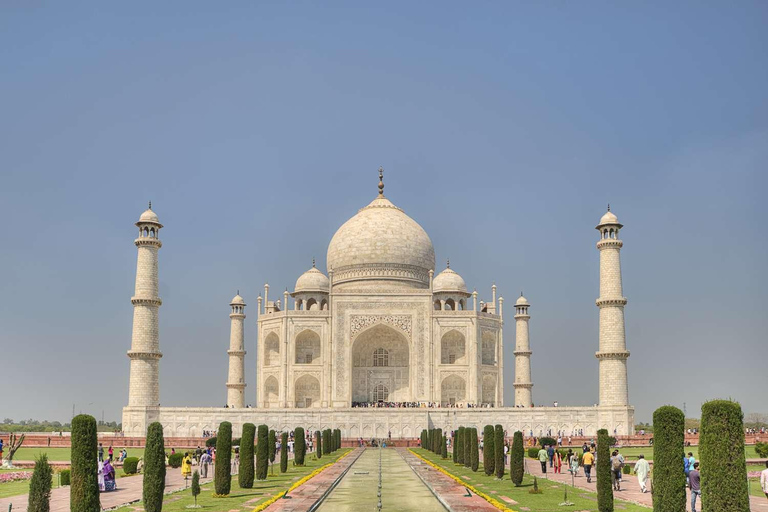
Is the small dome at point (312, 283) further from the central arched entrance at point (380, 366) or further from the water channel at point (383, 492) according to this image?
the water channel at point (383, 492)

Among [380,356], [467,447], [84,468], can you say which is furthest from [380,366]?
[84,468]

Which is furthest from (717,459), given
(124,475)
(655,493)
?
(124,475)

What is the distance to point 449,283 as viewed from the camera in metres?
45.5

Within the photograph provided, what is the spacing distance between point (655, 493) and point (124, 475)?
1426 centimetres

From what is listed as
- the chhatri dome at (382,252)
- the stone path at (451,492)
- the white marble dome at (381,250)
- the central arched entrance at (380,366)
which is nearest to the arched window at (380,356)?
the central arched entrance at (380,366)

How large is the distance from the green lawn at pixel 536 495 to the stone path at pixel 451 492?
0.44 m

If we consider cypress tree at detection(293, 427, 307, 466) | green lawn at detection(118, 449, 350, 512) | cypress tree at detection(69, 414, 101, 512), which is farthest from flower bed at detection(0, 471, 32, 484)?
cypress tree at detection(69, 414, 101, 512)

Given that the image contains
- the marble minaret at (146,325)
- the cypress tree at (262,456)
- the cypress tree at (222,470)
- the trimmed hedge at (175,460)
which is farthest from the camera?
the marble minaret at (146,325)

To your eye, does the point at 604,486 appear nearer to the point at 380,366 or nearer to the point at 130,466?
the point at 130,466

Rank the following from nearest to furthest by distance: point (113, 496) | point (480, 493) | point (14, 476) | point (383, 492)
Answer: point (480, 493) → point (383, 492) → point (113, 496) → point (14, 476)

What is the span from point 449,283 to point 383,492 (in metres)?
29.5

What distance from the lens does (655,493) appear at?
1172 cm

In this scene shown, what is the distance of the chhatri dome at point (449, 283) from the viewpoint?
45.3m

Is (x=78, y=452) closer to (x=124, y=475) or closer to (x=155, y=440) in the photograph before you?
(x=155, y=440)
